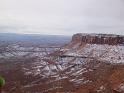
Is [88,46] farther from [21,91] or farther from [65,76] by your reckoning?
[21,91]

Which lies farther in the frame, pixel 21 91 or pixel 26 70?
pixel 26 70

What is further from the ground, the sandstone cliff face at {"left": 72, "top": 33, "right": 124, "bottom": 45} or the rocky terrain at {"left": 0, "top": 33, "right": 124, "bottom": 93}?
the sandstone cliff face at {"left": 72, "top": 33, "right": 124, "bottom": 45}

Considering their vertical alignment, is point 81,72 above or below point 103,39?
below

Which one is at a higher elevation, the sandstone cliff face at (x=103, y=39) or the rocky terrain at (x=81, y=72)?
the sandstone cliff face at (x=103, y=39)

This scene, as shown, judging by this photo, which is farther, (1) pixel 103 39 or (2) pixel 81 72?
(1) pixel 103 39

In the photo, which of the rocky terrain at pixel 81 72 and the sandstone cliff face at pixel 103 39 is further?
the sandstone cliff face at pixel 103 39

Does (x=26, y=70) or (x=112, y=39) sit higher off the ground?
(x=112, y=39)

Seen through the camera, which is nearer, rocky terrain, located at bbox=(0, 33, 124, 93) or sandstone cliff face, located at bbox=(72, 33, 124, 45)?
rocky terrain, located at bbox=(0, 33, 124, 93)

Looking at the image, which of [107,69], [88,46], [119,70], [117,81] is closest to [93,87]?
[117,81]
